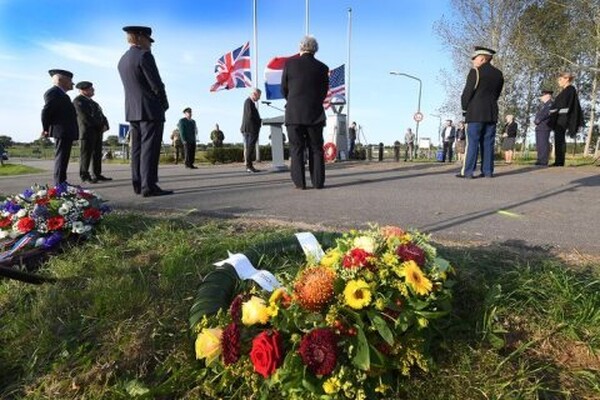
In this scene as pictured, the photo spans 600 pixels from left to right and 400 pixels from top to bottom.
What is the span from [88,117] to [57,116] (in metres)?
1.92

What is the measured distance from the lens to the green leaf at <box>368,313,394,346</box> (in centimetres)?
170

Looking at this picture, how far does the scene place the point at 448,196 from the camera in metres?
5.69

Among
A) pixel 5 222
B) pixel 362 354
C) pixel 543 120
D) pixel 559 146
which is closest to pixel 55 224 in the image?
pixel 5 222

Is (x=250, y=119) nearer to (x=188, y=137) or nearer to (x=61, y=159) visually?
(x=188, y=137)

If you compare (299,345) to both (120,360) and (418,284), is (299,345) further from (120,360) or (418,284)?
(120,360)

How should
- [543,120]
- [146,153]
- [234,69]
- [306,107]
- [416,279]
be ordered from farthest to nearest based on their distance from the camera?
[234,69]
[543,120]
[306,107]
[146,153]
[416,279]

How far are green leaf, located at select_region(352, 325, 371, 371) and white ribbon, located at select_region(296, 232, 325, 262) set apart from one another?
25.5 inches

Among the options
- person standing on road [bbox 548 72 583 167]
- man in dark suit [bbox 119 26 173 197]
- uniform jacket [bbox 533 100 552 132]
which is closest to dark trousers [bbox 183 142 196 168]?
man in dark suit [bbox 119 26 173 197]

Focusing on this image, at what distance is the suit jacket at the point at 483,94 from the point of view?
314 inches

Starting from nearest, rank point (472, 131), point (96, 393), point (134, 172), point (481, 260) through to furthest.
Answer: point (96, 393), point (481, 260), point (134, 172), point (472, 131)

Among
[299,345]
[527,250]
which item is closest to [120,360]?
[299,345]

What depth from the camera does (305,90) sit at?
661 cm

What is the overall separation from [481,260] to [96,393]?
2.07 m

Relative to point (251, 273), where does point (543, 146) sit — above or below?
above
